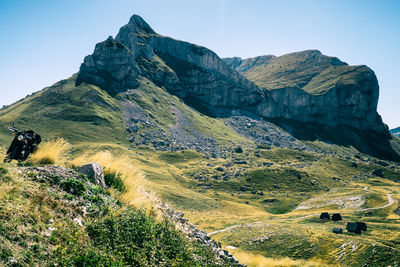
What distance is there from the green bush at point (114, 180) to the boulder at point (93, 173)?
58cm

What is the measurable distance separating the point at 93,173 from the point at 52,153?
7.06 ft

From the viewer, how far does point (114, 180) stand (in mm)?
12609

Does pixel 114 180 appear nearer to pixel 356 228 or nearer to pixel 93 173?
pixel 93 173

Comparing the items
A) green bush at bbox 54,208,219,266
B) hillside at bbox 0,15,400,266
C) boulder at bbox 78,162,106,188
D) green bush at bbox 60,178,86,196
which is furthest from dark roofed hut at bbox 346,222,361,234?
green bush at bbox 60,178,86,196

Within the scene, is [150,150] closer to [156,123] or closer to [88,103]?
[156,123]

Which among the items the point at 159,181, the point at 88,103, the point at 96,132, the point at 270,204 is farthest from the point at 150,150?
the point at 270,204

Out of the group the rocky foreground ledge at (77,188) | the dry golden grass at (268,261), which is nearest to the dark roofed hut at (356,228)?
the dry golden grass at (268,261)

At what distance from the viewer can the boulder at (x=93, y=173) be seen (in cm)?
1136

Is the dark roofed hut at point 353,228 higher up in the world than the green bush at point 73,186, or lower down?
lower down

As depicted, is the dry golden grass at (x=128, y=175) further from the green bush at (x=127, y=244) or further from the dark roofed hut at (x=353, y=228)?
the dark roofed hut at (x=353, y=228)

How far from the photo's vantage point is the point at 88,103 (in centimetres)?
18062

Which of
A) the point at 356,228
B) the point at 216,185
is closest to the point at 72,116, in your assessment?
the point at 216,185

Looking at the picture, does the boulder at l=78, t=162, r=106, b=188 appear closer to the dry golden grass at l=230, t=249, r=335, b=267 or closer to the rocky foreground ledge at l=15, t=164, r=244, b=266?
the rocky foreground ledge at l=15, t=164, r=244, b=266

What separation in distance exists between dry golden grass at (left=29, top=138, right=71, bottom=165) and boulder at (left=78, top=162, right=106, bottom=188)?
1.15 meters
